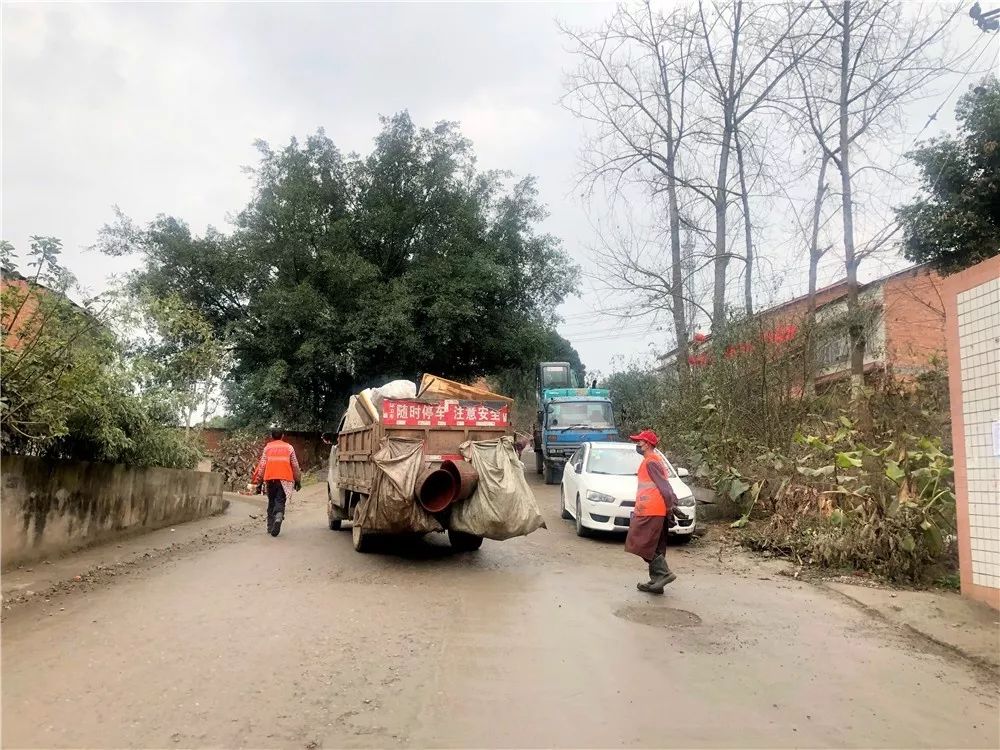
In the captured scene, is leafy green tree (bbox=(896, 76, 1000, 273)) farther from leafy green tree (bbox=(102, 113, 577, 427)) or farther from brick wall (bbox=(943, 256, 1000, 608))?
leafy green tree (bbox=(102, 113, 577, 427))

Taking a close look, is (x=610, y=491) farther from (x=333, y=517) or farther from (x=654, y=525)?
(x=333, y=517)

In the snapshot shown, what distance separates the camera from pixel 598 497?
11.1m

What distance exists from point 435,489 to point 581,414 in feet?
43.6

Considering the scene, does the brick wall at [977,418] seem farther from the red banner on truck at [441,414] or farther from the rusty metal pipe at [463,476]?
the rusty metal pipe at [463,476]

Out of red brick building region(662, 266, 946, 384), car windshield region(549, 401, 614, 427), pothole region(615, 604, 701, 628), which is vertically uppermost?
red brick building region(662, 266, 946, 384)

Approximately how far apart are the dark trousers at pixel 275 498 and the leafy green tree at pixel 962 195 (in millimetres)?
12883

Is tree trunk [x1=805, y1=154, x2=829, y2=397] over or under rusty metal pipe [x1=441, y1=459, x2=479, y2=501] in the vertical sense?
over

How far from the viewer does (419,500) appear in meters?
8.34

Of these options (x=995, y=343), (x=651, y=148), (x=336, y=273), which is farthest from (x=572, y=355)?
(x=995, y=343)

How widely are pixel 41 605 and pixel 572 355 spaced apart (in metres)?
55.7

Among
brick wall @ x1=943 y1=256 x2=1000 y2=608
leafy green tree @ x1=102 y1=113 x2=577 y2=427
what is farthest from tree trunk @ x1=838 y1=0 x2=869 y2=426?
leafy green tree @ x1=102 y1=113 x2=577 y2=427

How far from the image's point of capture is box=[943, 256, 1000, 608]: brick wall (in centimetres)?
624

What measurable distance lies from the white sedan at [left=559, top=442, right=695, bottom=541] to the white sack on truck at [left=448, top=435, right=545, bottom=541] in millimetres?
2598

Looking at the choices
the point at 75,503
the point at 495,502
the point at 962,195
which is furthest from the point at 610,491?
the point at 962,195
